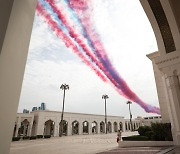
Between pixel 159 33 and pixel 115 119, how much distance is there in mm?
54953

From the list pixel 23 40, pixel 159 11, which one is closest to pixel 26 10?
pixel 23 40

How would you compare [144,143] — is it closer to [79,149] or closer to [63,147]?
[79,149]

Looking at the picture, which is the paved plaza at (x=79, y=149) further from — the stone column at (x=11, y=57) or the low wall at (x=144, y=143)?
the stone column at (x=11, y=57)

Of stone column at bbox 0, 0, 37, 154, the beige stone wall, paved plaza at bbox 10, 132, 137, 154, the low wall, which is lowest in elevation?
paved plaza at bbox 10, 132, 137, 154

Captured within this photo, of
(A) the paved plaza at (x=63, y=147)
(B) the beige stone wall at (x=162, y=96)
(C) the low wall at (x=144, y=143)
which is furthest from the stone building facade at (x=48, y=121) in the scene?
(B) the beige stone wall at (x=162, y=96)

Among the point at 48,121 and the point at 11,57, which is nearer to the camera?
the point at 11,57

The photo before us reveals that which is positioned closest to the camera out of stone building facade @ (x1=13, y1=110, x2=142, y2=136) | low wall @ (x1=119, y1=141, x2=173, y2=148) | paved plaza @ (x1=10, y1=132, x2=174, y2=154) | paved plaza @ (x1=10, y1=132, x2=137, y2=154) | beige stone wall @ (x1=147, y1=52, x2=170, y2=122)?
paved plaza @ (x1=10, y1=132, x2=174, y2=154)

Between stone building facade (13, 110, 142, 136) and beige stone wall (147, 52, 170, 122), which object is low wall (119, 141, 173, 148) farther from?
stone building facade (13, 110, 142, 136)

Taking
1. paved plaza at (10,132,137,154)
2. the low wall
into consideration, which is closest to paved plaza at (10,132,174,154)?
paved plaza at (10,132,137,154)

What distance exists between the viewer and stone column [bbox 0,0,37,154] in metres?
1.27

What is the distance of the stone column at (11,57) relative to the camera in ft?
4.16

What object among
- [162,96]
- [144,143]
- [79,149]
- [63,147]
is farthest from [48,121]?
[144,143]

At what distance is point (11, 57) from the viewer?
140 cm

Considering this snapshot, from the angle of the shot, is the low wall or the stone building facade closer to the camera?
the low wall
